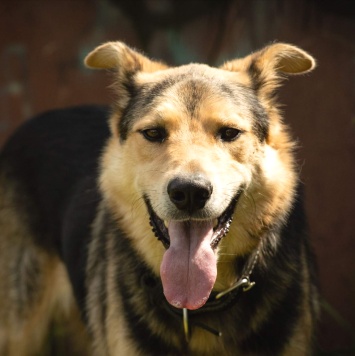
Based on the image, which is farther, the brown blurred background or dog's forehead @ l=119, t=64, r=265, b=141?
the brown blurred background

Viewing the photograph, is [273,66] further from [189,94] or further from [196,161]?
[196,161]

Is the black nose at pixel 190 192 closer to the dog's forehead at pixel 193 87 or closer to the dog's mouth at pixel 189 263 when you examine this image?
the dog's mouth at pixel 189 263

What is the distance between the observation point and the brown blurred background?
20.3 feet

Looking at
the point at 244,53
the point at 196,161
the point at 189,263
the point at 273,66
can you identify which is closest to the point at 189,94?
the point at 196,161

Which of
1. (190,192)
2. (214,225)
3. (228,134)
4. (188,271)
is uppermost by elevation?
(228,134)

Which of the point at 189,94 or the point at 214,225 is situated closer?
the point at 214,225

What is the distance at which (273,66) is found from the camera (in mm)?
4609

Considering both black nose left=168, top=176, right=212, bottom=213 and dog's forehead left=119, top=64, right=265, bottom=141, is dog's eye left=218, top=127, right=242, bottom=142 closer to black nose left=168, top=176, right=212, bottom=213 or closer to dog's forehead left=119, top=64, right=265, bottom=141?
dog's forehead left=119, top=64, right=265, bottom=141

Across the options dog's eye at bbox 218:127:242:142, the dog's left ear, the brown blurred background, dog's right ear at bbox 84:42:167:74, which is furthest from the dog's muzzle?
the brown blurred background

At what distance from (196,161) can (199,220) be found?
29cm

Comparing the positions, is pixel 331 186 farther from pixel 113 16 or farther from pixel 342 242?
pixel 113 16

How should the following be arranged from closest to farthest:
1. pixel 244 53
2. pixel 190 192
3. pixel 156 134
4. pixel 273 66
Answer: pixel 190 192 → pixel 156 134 → pixel 273 66 → pixel 244 53

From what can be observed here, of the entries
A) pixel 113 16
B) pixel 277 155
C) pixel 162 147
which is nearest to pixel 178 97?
pixel 162 147

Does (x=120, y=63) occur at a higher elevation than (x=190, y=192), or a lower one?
higher
